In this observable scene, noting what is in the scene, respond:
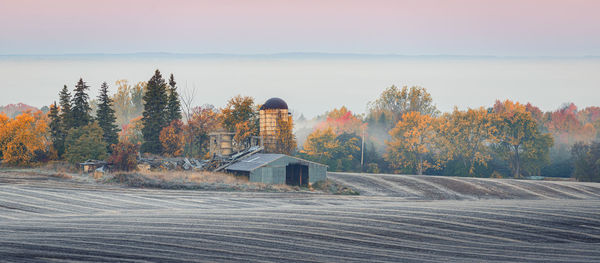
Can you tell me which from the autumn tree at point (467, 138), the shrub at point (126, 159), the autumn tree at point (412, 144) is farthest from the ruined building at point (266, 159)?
the autumn tree at point (467, 138)

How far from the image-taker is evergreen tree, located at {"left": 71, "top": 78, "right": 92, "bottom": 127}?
7406cm

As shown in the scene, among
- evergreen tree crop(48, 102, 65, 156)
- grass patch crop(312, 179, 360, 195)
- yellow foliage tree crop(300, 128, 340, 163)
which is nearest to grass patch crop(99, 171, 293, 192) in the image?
grass patch crop(312, 179, 360, 195)

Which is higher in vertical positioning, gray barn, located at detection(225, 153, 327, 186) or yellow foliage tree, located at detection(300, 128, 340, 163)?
yellow foliage tree, located at detection(300, 128, 340, 163)

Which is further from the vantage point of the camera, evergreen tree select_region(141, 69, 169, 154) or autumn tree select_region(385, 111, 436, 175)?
autumn tree select_region(385, 111, 436, 175)

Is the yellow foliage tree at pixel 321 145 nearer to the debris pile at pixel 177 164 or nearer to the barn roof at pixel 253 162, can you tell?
the debris pile at pixel 177 164

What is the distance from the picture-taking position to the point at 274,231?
89.9 feet

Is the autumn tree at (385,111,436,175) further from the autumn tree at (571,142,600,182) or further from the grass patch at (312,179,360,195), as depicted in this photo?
the grass patch at (312,179,360,195)

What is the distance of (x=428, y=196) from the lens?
57250 mm

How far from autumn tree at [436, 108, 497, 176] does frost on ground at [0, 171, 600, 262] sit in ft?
176

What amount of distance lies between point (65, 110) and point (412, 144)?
54.3 meters

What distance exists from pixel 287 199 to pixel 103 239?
23591mm

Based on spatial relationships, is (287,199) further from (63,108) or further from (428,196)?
(63,108)

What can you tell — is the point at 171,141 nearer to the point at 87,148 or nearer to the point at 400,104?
the point at 87,148

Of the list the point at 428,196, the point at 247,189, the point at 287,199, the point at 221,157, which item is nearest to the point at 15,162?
the point at 221,157
